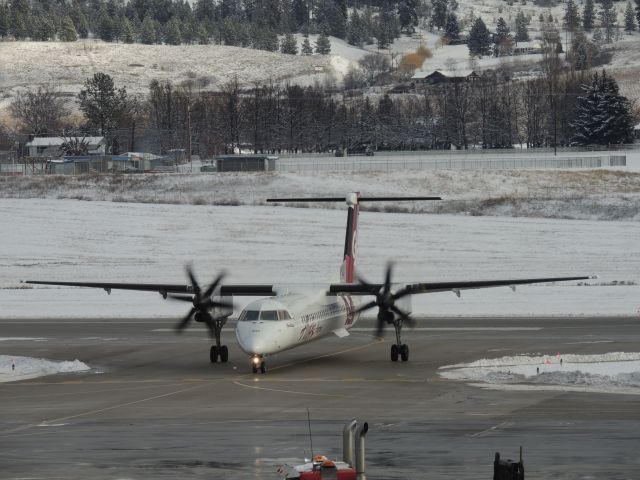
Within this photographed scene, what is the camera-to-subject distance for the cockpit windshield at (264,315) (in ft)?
119

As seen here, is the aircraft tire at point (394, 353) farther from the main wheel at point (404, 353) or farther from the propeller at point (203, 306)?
the propeller at point (203, 306)

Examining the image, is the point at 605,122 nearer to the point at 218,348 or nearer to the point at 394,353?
the point at 394,353

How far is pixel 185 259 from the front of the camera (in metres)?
80.9

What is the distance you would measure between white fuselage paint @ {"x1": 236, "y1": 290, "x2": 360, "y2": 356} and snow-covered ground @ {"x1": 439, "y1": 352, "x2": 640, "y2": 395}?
4.34 metres

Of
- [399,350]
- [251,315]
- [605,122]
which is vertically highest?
[605,122]

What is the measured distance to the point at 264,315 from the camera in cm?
3644

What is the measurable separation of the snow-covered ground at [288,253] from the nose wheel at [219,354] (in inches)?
695

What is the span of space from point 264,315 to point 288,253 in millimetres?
45085

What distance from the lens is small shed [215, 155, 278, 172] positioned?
126562mm

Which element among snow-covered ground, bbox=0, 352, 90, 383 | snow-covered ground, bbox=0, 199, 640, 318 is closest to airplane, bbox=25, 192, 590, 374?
snow-covered ground, bbox=0, 352, 90, 383

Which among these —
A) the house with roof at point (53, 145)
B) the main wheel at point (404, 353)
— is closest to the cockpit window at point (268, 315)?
the main wheel at point (404, 353)

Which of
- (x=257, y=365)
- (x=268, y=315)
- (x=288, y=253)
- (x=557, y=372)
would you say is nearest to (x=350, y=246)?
(x=257, y=365)

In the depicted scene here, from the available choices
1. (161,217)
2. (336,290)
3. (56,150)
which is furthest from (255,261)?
(56,150)

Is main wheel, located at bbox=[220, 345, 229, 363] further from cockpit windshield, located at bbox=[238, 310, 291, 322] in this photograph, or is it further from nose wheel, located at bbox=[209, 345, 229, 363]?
cockpit windshield, located at bbox=[238, 310, 291, 322]
